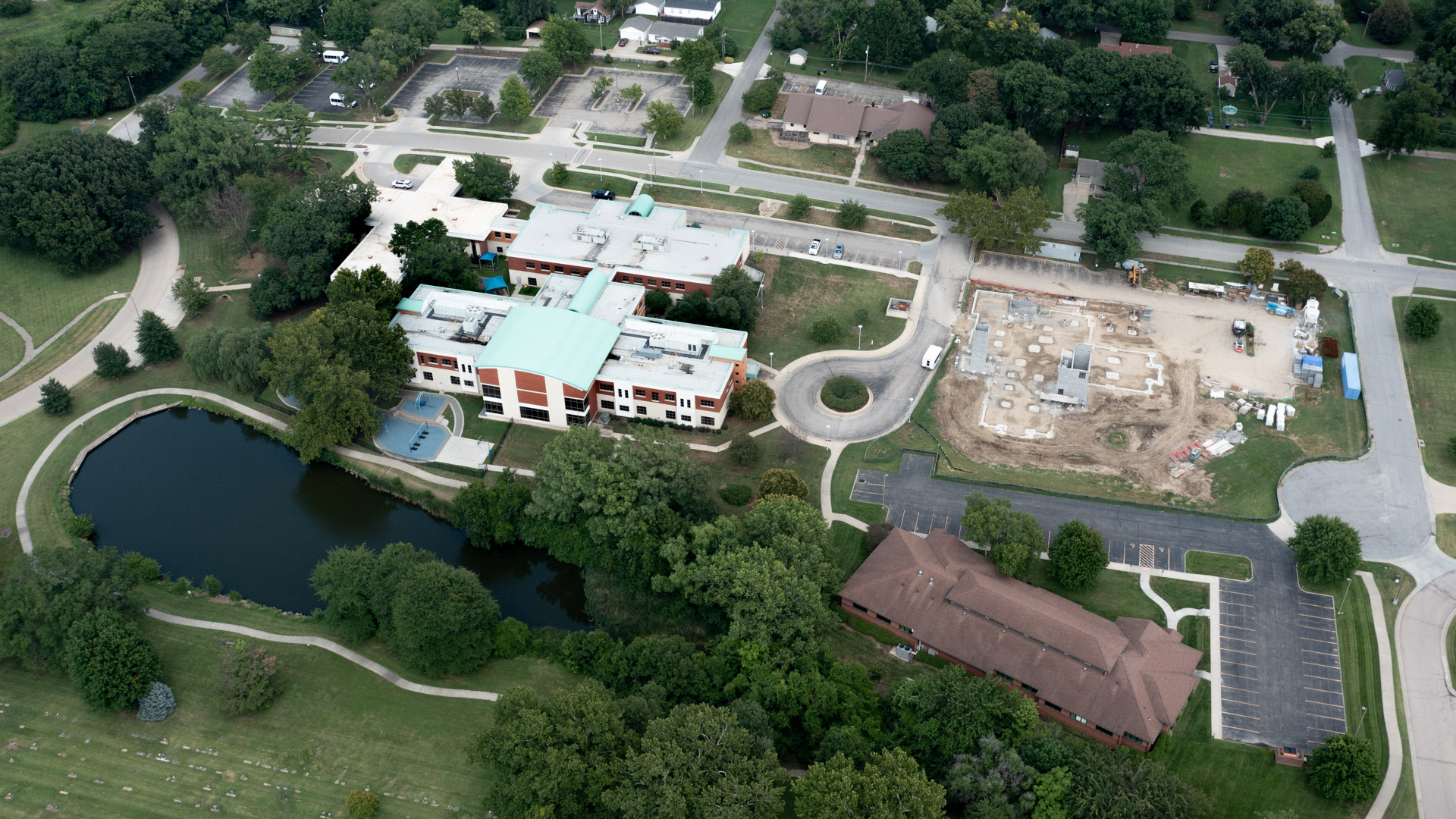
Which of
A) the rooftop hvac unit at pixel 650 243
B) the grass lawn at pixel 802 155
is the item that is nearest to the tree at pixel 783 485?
the rooftop hvac unit at pixel 650 243

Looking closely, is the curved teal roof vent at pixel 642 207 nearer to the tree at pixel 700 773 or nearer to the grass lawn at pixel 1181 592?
the grass lawn at pixel 1181 592

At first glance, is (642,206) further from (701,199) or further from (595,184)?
(595,184)

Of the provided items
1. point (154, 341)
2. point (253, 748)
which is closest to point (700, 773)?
point (253, 748)

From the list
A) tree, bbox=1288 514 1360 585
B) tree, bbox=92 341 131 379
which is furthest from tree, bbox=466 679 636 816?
tree, bbox=92 341 131 379

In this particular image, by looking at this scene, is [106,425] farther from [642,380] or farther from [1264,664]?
[1264,664]

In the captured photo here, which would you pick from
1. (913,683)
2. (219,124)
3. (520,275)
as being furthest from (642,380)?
(219,124)

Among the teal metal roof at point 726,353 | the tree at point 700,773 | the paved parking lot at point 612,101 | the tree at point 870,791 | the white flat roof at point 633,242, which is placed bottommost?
the paved parking lot at point 612,101
